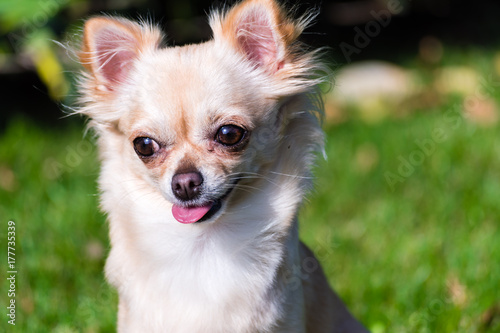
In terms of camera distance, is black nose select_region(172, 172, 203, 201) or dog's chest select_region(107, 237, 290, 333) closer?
black nose select_region(172, 172, 203, 201)

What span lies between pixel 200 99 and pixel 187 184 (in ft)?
1.08

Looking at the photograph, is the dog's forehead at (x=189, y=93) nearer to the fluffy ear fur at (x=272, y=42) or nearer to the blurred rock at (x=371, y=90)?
A: the fluffy ear fur at (x=272, y=42)

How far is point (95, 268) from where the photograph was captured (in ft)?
12.6

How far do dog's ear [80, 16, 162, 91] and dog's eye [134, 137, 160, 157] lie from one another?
0.38 m

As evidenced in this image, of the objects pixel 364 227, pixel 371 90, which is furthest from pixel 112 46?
pixel 371 90

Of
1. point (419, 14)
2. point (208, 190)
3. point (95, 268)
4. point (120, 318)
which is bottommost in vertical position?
point (419, 14)

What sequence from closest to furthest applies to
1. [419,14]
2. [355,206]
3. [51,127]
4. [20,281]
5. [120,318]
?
1. [120,318]
2. [20,281]
3. [355,206]
4. [51,127]
5. [419,14]

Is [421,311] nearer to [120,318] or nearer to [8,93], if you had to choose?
[120,318]

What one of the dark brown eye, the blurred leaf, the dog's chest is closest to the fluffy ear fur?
the dark brown eye

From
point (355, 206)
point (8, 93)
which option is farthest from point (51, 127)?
point (355, 206)

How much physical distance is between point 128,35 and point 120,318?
1.20 meters

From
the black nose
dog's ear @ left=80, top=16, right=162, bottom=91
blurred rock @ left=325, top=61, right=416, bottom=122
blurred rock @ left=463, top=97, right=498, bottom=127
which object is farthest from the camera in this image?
blurred rock @ left=325, top=61, right=416, bottom=122

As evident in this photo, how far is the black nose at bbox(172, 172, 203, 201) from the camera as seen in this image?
2316mm

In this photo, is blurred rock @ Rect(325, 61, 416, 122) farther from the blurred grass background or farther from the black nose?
the black nose
